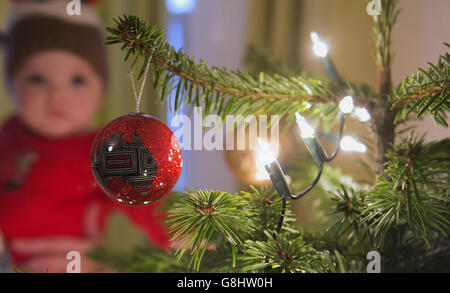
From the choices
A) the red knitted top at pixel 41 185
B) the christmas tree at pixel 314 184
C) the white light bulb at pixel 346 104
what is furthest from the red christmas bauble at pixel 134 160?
the red knitted top at pixel 41 185

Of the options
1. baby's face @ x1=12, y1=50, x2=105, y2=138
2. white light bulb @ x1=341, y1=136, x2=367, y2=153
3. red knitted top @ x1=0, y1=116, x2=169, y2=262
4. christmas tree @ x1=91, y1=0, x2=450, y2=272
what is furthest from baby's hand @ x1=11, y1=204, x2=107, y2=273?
white light bulb @ x1=341, y1=136, x2=367, y2=153

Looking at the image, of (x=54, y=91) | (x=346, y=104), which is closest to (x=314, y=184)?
(x=346, y=104)

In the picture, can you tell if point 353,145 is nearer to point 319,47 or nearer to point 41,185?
point 319,47

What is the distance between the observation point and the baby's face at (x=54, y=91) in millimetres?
842

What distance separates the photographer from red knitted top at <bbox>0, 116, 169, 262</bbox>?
870 mm

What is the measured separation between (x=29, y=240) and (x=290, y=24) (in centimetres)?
87

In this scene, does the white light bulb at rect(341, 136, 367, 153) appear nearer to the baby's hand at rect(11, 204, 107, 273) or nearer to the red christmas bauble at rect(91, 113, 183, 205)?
the red christmas bauble at rect(91, 113, 183, 205)

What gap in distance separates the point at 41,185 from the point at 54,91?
22 centimetres

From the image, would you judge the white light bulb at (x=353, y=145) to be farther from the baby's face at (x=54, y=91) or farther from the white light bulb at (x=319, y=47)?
the baby's face at (x=54, y=91)

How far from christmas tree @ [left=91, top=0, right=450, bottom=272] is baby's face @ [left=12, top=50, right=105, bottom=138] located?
1.76 ft

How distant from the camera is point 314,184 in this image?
35 centimetres

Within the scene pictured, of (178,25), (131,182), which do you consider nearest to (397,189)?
(131,182)

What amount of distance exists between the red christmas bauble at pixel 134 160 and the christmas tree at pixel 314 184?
33 mm

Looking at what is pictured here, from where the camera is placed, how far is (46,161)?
2.91 ft
